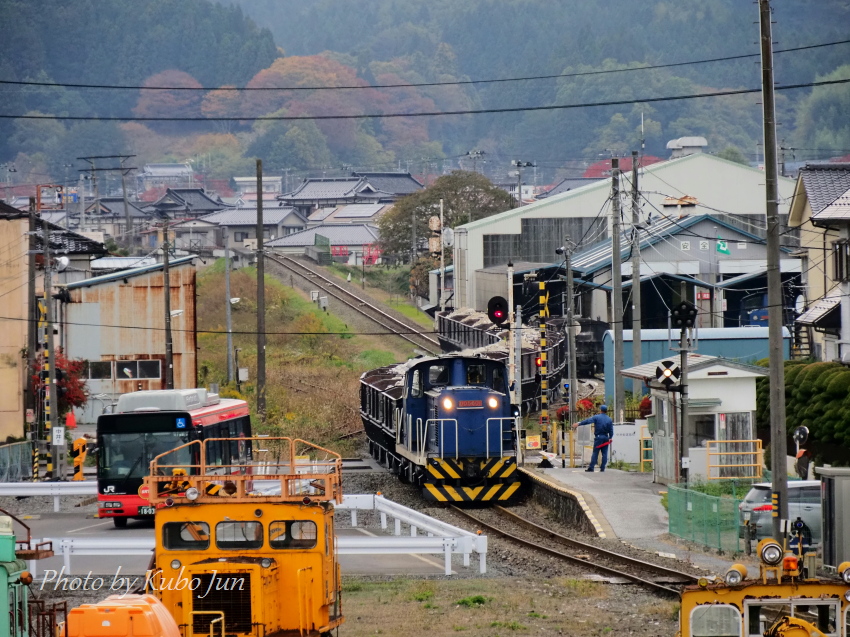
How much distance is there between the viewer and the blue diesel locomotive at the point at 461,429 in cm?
2370

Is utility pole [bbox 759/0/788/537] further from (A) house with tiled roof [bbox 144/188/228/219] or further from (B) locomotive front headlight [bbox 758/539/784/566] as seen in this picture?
(A) house with tiled roof [bbox 144/188/228/219]

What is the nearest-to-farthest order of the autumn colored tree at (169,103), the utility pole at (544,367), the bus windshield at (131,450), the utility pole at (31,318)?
the bus windshield at (131,450), the utility pole at (544,367), the utility pole at (31,318), the autumn colored tree at (169,103)

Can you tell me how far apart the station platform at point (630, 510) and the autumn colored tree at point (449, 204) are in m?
50.5

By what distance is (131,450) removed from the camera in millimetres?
21766

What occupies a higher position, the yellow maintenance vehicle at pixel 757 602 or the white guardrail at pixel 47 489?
the yellow maintenance vehicle at pixel 757 602

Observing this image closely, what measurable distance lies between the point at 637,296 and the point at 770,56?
53.6 ft

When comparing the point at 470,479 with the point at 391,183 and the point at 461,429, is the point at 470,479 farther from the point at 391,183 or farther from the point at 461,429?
the point at 391,183

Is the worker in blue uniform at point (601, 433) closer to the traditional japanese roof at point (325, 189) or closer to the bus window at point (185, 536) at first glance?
the bus window at point (185, 536)

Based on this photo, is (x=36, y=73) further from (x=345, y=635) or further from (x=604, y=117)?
(x=345, y=635)

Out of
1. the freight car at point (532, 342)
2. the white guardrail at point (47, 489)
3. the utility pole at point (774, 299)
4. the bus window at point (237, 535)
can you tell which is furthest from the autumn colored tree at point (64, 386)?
the bus window at point (237, 535)

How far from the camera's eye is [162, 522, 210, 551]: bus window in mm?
10484

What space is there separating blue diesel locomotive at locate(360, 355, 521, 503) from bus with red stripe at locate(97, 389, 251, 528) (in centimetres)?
397

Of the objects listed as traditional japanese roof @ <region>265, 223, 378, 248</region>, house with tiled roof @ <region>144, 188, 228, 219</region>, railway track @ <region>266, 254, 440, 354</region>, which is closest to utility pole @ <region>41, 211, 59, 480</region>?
railway track @ <region>266, 254, 440, 354</region>

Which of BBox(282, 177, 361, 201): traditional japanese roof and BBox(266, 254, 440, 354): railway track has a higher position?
BBox(282, 177, 361, 201): traditional japanese roof
